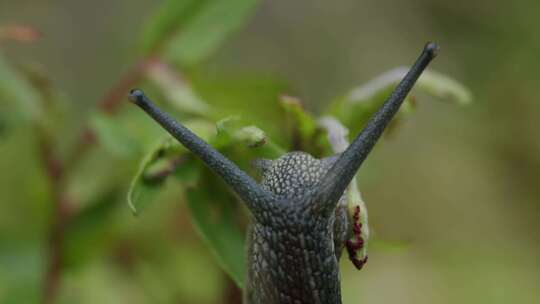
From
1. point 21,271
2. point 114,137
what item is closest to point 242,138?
point 114,137

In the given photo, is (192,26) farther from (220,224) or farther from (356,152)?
(356,152)

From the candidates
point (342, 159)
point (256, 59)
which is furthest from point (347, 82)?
point (342, 159)

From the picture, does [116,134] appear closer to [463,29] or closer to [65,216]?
[65,216]

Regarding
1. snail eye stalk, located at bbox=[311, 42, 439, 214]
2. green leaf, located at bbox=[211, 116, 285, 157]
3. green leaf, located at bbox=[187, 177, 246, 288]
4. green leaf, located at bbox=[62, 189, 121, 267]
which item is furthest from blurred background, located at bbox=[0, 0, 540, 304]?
snail eye stalk, located at bbox=[311, 42, 439, 214]

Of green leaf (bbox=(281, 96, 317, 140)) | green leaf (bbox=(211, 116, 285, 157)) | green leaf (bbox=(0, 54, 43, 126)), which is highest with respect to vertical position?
green leaf (bbox=(281, 96, 317, 140))

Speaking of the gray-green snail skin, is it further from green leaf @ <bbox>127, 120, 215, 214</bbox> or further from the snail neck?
green leaf @ <bbox>127, 120, 215, 214</bbox>

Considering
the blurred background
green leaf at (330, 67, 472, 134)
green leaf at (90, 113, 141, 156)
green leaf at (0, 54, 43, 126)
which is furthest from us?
the blurred background

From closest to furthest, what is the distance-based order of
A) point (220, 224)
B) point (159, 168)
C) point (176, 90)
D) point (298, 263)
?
1. point (298, 263)
2. point (159, 168)
3. point (220, 224)
4. point (176, 90)
